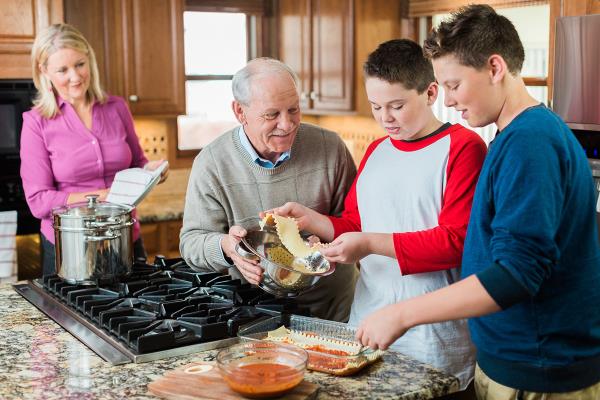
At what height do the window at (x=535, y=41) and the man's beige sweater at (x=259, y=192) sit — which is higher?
the window at (x=535, y=41)

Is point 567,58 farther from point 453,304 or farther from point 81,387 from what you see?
point 81,387

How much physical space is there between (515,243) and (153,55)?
3354mm

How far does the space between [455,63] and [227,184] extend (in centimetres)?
104

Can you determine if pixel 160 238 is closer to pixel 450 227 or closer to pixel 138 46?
pixel 138 46

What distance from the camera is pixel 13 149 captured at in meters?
3.85

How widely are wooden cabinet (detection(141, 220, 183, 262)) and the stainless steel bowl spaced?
2.25m

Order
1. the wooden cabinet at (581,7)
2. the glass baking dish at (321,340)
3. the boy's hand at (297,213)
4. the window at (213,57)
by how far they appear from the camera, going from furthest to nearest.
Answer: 1. the window at (213,57)
2. the wooden cabinet at (581,7)
3. the boy's hand at (297,213)
4. the glass baking dish at (321,340)

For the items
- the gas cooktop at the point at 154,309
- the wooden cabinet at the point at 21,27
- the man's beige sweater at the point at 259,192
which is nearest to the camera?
the gas cooktop at the point at 154,309

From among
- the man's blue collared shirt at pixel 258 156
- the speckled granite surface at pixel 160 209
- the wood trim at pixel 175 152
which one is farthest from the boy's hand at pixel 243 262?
the wood trim at pixel 175 152

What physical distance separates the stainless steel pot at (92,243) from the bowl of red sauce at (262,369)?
2.36 ft

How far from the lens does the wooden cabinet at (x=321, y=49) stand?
4387 millimetres

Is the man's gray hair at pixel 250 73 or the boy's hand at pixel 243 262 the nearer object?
the boy's hand at pixel 243 262

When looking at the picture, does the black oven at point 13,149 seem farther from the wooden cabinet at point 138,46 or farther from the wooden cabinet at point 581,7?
the wooden cabinet at point 581,7

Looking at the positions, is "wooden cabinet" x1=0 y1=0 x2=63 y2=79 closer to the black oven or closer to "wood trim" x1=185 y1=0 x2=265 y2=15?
the black oven
